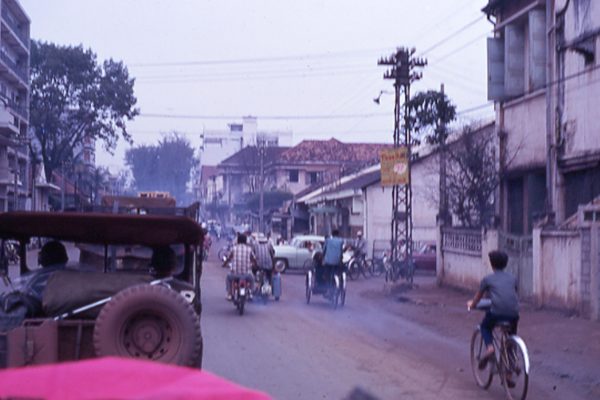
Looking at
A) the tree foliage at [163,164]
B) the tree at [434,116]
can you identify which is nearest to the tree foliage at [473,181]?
the tree at [434,116]

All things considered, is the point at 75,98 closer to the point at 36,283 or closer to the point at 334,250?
the point at 334,250

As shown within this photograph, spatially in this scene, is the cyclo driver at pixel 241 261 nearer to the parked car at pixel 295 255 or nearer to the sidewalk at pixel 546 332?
the sidewalk at pixel 546 332

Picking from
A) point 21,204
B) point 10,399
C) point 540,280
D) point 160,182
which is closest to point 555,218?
point 540,280

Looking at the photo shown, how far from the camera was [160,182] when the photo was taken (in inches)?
4313

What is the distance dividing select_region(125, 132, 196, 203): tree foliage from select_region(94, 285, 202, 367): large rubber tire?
100m

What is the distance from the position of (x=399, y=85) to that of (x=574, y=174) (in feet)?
26.1

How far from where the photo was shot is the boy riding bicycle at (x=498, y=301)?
10.5 m

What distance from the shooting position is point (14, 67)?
6562cm

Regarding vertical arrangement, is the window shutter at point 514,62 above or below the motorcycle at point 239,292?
above

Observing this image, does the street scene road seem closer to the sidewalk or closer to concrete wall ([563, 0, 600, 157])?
the sidewalk

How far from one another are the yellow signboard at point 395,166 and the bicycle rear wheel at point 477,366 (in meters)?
15.8

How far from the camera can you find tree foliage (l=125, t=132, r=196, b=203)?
355 feet

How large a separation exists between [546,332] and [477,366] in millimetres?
5276

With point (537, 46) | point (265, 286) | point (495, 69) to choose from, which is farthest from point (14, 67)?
point (537, 46)
